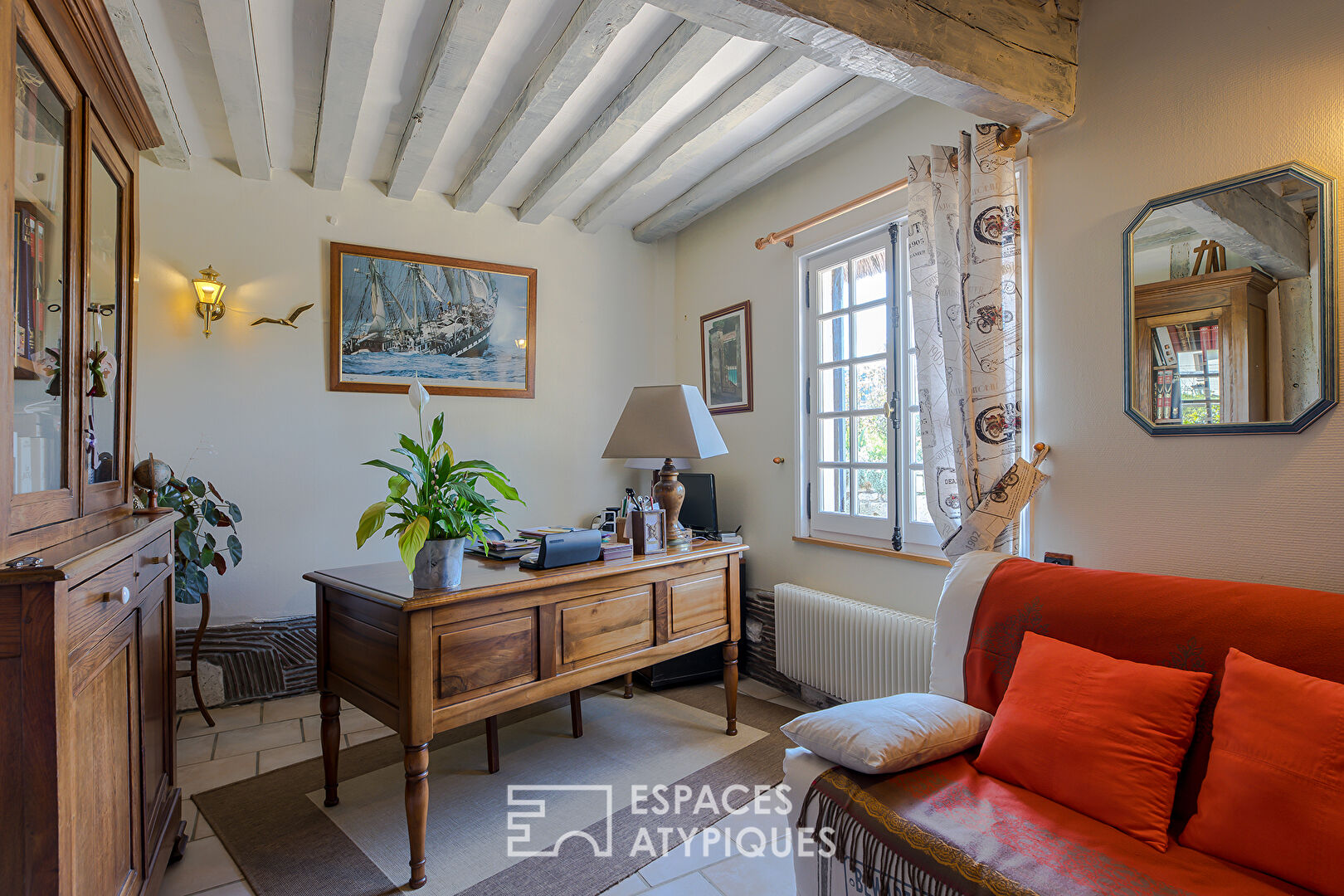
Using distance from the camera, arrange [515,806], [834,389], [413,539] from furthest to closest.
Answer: [834,389]
[515,806]
[413,539]

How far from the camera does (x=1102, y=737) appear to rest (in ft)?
4.64

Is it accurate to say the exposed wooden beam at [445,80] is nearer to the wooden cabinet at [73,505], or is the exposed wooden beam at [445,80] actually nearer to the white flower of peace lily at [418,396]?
the wooden cabinet at [73,505]

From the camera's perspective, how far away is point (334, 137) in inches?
115

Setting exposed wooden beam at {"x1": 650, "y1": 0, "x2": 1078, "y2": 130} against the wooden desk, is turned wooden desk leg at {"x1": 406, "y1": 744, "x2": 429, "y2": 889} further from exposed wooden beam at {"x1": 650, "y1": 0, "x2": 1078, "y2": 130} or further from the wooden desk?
exposed wooden beam at {"x1": 650, "y1": 0, "x2": 1078, "y2": 130}

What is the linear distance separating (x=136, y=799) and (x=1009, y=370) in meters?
2.68

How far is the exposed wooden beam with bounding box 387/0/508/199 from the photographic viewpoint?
215cm

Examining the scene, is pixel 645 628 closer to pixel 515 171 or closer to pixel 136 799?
pixel 136 799

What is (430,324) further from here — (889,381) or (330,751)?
(889,381)

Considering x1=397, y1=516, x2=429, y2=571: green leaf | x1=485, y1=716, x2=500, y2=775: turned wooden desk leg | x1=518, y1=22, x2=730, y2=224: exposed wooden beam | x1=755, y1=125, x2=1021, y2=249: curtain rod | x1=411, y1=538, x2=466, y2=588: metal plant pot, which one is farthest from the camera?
x1=485, y1=716, x2=500, y2=775: turned wooden desk leg

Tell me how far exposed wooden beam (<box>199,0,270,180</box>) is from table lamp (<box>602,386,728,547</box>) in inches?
72.4

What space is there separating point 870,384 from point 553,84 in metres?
1.83

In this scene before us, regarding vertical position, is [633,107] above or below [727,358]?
above

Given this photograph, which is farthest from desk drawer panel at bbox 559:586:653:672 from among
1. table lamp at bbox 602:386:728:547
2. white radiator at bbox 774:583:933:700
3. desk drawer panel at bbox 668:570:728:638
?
white radiator at bbox 774:583:933:700

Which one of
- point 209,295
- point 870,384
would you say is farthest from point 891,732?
point 209,295
